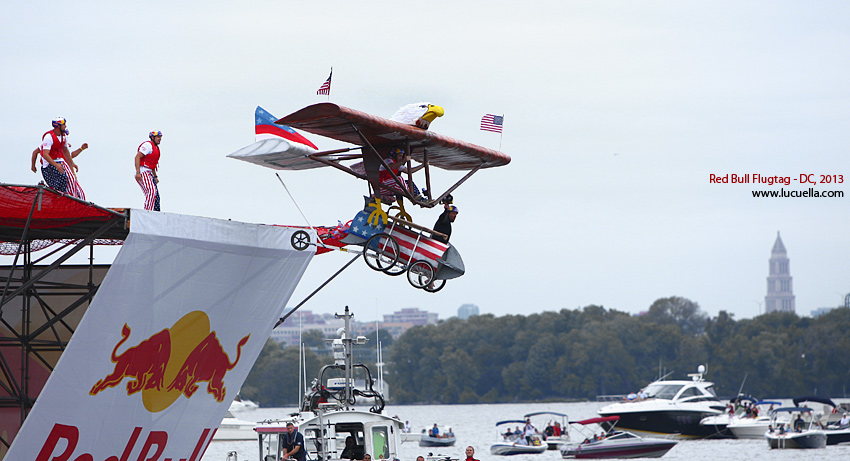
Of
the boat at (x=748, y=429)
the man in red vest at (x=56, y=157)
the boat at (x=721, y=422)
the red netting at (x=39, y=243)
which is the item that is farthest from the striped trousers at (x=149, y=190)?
the boat at (x=748, y=429)

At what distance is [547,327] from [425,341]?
16.8m

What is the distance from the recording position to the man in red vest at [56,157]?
57.8 feet

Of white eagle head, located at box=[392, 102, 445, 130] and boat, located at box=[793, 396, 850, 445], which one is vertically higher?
white eagle head, located at box=[392, 102, 445, 130]

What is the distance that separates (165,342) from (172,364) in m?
0.52

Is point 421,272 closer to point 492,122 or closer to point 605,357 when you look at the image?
point 492,122

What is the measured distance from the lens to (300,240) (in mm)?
20469

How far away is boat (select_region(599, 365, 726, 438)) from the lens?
186ft

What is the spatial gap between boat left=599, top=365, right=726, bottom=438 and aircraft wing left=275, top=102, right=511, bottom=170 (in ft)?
123

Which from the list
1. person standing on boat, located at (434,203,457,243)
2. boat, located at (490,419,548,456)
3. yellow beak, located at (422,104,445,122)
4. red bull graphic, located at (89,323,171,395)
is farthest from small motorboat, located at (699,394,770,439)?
red bull graphic, located at (89,323,171,395)

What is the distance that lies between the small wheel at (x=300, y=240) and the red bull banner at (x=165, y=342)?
0.37ft

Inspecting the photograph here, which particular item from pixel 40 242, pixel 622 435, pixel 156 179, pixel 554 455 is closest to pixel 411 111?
pixel 156 179

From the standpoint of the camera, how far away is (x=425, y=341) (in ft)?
416

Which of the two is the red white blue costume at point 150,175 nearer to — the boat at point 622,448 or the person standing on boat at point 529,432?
the boat at point 622,448

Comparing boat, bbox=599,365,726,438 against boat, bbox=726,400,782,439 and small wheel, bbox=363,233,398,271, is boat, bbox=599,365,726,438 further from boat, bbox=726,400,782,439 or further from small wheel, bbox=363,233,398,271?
small wheel, bbox=363,233,398,271
